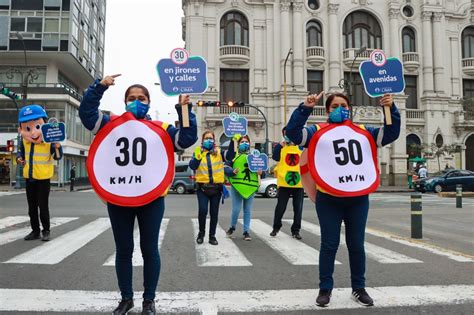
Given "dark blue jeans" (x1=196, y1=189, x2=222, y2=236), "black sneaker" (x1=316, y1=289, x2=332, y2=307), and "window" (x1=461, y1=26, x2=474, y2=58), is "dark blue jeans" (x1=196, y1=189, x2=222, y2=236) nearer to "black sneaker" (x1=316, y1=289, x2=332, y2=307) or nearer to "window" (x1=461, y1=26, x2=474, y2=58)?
"black sneaker" (x1=316, y1=289, x2=332, y2=307)

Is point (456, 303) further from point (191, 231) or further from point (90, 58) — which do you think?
point (90, 58)

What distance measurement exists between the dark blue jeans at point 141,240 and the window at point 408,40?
39.0 m

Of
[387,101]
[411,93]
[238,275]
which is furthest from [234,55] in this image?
[387,101]

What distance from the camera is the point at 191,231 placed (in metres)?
8.60

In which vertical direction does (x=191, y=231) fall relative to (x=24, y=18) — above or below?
below

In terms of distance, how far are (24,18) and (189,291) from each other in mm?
38208

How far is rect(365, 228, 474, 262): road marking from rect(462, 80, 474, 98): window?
35.8 metres

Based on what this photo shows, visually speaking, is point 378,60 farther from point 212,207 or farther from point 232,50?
point 232,50

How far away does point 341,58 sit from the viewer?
119ft

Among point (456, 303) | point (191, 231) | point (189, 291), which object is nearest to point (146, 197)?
point (189, 291)

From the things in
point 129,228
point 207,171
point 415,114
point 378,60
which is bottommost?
point 129,228

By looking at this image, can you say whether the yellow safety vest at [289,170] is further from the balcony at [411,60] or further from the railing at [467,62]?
the railing at [467,62]

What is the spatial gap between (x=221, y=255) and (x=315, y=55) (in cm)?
3167

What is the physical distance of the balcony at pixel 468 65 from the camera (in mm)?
37781
